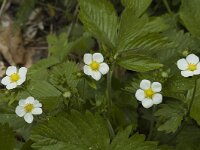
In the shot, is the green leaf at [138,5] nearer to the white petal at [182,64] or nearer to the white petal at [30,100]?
the white petal at [182,64]

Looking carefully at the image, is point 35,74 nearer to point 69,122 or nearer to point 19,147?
point 19,147

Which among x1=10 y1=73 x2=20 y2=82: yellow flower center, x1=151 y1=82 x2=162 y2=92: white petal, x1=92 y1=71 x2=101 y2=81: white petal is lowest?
x1=151 y1=82 x2=162 y2=92: white petal

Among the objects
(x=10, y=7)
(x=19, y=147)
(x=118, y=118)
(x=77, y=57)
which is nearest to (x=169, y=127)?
(x=118, y=118)

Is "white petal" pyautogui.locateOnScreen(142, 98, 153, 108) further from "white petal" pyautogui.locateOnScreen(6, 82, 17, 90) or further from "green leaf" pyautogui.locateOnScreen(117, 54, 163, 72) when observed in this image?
"white petal" pyautogui.locateOnScreen(6, 82, 17, 90)

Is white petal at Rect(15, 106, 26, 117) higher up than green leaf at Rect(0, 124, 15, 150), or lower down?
higher up

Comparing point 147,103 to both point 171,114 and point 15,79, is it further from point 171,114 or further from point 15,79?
point 15,79

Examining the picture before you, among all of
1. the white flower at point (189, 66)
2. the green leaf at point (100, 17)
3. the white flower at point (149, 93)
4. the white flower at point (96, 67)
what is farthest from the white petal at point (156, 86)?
the green leaf at point (100, 17)

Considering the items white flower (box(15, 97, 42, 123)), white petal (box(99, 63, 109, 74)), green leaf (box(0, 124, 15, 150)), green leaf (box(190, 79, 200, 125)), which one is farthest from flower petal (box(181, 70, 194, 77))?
green leaf (box(0, 124, 15, 150))

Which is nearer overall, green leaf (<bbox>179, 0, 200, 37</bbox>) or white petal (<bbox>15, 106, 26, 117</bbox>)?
white petal (<bbox>15, 106, 26, 117</bbox>)
